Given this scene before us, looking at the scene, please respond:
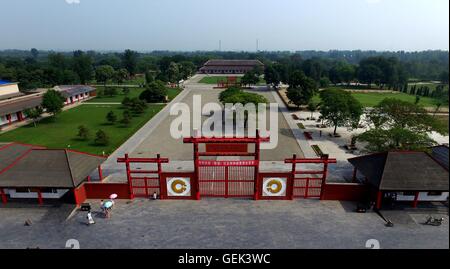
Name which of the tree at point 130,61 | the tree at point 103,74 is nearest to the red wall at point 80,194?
the tree at point 103,74

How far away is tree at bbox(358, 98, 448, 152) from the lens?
23.0 meters

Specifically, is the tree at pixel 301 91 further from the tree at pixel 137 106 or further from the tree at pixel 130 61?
the tree at pixel 130 61

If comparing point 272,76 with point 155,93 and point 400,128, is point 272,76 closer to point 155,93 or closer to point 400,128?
point 155,93

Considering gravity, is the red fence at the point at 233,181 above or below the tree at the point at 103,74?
below

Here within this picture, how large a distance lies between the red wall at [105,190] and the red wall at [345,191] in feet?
45.1

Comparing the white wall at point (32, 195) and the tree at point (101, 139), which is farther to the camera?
the tree at point (101, 139)

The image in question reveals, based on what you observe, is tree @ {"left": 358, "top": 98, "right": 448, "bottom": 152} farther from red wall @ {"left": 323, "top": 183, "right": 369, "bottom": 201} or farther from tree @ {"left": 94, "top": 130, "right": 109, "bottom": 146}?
tree @ {"left": 94, "top": 130, "right": 109, "bottom": 146}

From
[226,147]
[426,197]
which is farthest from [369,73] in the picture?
[226,147]

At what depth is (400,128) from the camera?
2411 cm

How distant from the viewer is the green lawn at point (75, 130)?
3167 cm

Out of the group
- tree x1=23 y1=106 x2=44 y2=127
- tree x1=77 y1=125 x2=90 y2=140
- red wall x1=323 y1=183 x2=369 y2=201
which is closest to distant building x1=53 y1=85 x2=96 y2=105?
tree x1=23 y1=106 x2=44 y2=127

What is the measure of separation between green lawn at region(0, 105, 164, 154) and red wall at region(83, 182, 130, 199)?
9.49m

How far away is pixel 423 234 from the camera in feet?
53.3
